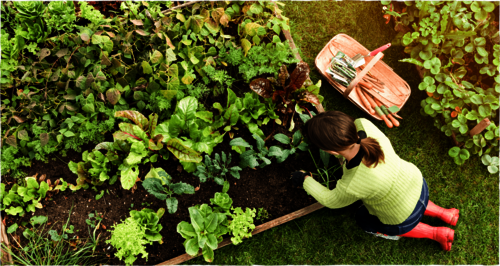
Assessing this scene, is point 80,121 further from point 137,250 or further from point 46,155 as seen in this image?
point 137,250

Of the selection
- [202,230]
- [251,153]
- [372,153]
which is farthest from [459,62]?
[202,230]

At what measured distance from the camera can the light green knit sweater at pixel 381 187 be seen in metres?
2.49

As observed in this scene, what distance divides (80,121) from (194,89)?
1095 millimetres

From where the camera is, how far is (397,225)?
291 cm

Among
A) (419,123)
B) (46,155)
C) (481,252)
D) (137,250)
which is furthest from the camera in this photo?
(419,123)

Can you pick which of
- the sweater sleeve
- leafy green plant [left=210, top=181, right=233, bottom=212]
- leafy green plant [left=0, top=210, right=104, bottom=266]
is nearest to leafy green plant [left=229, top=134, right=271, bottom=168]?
leafy green plant [left=210, top=181, right=233, bottom=212]

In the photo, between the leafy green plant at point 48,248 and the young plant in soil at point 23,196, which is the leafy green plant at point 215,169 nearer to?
the leafy green plant at point 48,248

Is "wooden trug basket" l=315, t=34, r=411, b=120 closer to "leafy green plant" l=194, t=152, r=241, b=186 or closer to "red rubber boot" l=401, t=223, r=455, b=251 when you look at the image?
"red rubber boot" l=401, t=223, r=455, b=251

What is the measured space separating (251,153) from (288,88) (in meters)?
0.73

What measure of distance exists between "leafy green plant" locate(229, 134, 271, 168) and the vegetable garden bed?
0.02 m

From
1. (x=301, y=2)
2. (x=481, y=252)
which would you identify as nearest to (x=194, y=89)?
(x=301, y=2)

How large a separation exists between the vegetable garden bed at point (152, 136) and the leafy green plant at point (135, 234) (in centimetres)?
10

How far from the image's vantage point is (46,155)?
3076 millimetres

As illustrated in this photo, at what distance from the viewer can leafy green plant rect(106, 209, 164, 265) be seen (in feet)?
8.51
